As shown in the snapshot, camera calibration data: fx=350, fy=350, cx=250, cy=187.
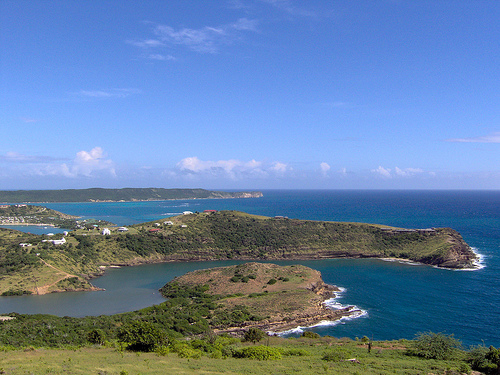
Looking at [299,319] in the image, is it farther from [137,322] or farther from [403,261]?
[403,261]

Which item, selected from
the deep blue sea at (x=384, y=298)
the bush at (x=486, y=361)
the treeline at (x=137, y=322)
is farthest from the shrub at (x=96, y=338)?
the bush at (x=486, y=361)

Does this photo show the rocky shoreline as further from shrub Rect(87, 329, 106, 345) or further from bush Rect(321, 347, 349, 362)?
bush Rect(321, 347, 349, 362)

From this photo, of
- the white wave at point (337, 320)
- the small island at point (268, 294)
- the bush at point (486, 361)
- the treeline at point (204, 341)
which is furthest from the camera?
the small island at point (268, 294)

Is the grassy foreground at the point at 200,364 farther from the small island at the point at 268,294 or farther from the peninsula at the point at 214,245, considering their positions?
the peninsula at the point at 214,245

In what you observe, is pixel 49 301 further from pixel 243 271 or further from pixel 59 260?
pixel 243 271

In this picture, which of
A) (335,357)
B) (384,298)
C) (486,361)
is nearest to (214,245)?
(384,298)

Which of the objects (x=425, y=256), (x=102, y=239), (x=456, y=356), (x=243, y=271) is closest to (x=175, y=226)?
(x=102, y=239)
